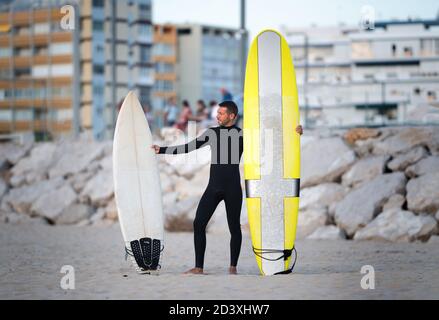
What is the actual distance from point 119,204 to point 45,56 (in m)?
73.6

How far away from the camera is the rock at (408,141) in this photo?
18.4 m

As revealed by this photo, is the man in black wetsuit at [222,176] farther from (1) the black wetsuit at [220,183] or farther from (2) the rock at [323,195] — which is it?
(2) the rock at [323,195]

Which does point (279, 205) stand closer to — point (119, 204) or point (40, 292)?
point (119, 204)

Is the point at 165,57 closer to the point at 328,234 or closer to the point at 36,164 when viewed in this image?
the point at 36,164

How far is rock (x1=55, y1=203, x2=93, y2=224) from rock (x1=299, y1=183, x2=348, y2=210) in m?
5.25

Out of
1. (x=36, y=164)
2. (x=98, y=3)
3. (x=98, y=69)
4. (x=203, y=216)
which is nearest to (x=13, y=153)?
(x=36, y=164)

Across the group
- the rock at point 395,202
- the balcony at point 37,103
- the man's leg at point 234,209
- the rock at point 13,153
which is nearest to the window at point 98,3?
the balcony at point 37,103

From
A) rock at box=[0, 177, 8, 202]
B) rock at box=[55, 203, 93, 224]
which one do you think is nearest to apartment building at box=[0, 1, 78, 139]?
rock at box=[0, 177, 8, 202]

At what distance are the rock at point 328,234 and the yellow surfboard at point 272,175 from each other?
6.18 meters

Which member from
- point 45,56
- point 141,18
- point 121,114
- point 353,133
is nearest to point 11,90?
point 45,56

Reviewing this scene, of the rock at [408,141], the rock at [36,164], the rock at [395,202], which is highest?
the rock at [408,141]

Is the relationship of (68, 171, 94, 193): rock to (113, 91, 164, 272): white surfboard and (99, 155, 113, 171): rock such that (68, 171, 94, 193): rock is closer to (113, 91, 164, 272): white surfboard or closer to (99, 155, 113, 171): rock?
(99, 155, 113, 171): rock

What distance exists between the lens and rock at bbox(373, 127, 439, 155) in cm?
1836

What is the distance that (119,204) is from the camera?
1088cm
